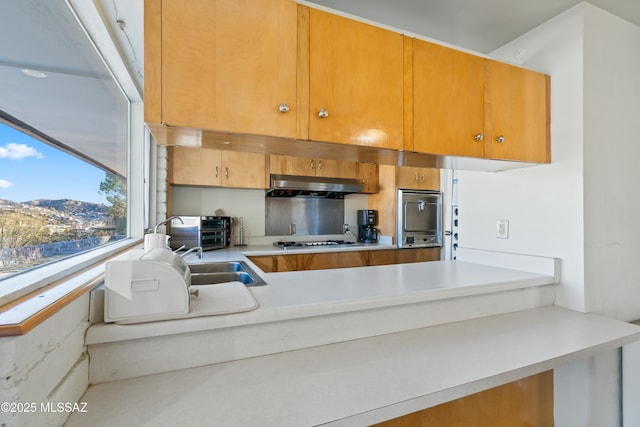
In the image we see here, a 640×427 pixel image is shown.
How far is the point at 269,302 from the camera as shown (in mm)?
999

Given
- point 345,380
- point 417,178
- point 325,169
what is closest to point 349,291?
point 345,380

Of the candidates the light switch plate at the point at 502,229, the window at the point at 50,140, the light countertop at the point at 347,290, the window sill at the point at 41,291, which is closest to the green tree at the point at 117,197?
the window at the point at 50,140

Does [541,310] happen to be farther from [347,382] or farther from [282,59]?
[282,59]

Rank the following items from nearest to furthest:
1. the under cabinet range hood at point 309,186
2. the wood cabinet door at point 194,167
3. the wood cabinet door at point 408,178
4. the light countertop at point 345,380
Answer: the light countertop at point 345,380 → the wood cabinet door at point 194,167 → the under cabinet range hood at point 309,186 → the wood cabinet door at point 408,178

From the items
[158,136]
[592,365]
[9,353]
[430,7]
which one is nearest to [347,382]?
[9,353]

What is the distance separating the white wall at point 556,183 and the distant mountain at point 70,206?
221 centimetres

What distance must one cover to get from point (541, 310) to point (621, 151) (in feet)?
3.39

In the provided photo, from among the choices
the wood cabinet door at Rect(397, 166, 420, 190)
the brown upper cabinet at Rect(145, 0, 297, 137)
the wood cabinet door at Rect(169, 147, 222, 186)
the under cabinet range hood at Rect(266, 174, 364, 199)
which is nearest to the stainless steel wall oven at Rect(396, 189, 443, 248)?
the wood cabinet door at Rect(397, 166, 420, 190)

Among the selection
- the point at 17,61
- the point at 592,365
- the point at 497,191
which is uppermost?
the point at 17,61

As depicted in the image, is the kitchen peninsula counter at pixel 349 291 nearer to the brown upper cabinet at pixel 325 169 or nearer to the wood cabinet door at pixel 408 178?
the brown upper cabinet at pixel 325 169

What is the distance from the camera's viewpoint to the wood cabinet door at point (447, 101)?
1253 mm

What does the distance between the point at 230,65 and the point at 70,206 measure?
81 cm

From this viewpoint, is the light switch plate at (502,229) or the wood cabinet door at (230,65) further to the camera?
the light switch plate at (502,229)

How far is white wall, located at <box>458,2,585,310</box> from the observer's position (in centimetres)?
147
